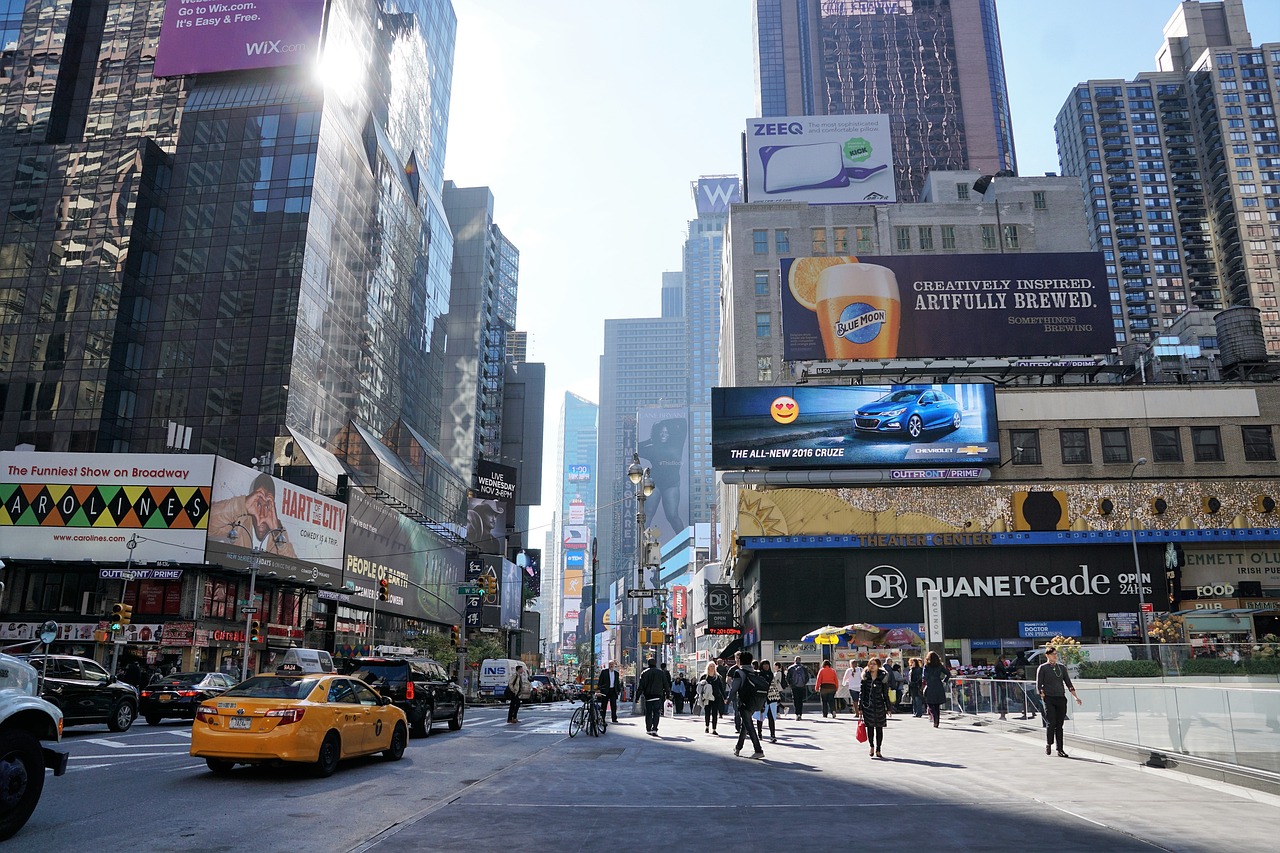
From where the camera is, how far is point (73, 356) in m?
72.4

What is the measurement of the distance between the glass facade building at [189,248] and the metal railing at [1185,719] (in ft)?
196

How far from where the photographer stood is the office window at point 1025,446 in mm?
53156

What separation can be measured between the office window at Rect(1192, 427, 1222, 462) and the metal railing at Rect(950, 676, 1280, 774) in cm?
3946

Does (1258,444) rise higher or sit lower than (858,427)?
lower

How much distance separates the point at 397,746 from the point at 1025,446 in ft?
152

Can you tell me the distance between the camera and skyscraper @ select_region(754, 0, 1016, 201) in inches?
5940

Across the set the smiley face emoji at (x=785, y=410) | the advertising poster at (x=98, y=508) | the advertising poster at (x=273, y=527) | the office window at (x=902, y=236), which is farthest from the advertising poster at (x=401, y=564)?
the office window at (x=902, y=236)

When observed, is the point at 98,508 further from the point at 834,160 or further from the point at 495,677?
the point at 834,160

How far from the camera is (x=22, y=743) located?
313 inches

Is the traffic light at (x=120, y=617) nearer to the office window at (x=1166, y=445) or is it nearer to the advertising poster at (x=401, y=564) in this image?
the advertising poster at (x=401, y=564)

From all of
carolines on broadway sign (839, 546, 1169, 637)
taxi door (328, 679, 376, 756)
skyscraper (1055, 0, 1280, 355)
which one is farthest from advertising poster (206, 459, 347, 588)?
skyscraper (1055, 0, 1280, 355)

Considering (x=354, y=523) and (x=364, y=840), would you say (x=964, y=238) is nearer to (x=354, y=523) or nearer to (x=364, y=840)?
(x=354, y=523)

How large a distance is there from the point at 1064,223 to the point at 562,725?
6951 cm

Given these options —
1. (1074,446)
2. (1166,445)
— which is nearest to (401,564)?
(1074,446)
